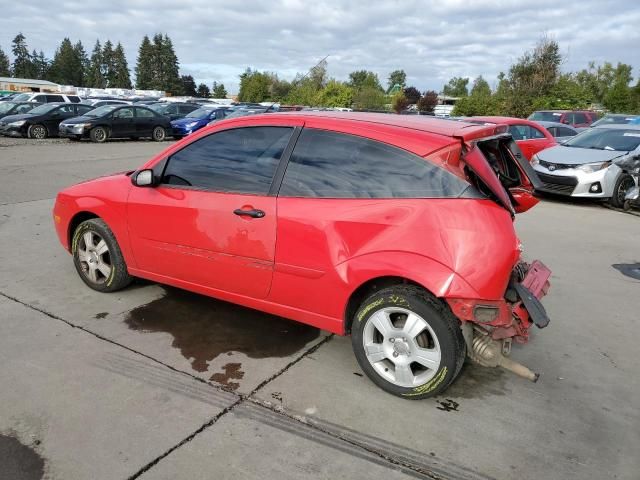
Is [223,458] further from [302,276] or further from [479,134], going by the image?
[479,134]

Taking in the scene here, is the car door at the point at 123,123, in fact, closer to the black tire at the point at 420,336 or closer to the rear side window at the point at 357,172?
the rear side window at the point at 357,172

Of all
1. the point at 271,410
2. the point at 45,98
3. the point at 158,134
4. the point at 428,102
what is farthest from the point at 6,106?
the point at 428,102

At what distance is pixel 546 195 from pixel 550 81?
26714 millimetres

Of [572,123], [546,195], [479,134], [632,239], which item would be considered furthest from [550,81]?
[479,134]

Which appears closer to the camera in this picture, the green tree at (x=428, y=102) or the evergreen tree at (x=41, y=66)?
the green tree at (x=428, y=102)

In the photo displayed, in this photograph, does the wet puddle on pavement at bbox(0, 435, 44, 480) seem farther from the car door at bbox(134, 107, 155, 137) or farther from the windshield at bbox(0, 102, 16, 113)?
the windshield at bbox(0, 102, 16, 113)

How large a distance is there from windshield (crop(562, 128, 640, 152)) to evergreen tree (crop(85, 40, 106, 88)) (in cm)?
11818

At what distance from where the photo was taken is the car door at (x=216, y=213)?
3.41 metres

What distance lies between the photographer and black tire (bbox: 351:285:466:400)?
288cm

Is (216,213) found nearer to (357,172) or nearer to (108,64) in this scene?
(357,172)

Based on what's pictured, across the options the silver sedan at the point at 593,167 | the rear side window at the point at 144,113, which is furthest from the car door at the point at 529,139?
the rear side window at the point at 144,113

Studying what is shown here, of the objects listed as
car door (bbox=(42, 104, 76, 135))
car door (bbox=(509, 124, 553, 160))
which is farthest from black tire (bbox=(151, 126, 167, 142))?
car door (bbox=(509, 124, 553, 160))

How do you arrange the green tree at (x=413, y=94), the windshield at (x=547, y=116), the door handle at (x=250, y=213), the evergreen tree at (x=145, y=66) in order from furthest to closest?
the evergreen tree at (x=145, y=66), the green tree at (x=413, y=94), the windshield at (x=547, y=116), the door handle at (x=250, y=213)

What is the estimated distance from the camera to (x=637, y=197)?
851 cm
